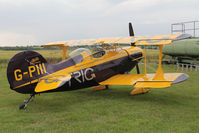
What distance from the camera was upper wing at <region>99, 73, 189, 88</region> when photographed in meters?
6.70

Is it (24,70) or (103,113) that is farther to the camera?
(24,70)

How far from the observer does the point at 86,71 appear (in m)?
7.51

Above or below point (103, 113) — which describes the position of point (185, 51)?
below

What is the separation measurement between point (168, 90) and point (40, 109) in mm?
5430

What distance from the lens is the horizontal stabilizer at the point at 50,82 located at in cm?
579

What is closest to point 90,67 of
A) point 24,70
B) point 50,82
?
point 50,82

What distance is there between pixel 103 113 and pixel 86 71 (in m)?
1.97

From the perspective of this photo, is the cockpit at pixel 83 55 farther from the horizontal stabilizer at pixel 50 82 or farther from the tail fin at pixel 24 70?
the tail fin at pixel 24 70

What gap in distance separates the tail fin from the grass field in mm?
797

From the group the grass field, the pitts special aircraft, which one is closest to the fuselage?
the pitts special aircraft

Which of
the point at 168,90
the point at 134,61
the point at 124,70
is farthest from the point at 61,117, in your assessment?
the point at 168,90

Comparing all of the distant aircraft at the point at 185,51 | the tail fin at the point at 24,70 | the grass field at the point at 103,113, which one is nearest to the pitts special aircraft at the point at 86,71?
the tail fin at the point at 24,70

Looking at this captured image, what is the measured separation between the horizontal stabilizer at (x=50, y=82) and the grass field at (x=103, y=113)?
0.71 metres

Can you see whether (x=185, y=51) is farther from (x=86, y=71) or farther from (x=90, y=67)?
(x=86, y=71)
